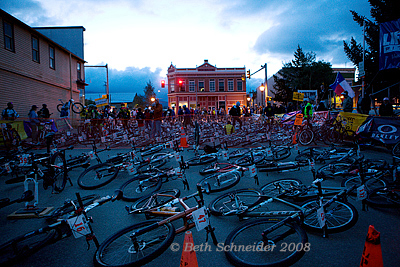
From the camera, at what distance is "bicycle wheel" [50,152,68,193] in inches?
220

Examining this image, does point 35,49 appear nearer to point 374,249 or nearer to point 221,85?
point 374,249

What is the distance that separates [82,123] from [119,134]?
2.43 meters

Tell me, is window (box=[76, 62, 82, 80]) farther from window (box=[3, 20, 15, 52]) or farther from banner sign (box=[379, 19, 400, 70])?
banner sign (box=[379, 19, 400, 70])

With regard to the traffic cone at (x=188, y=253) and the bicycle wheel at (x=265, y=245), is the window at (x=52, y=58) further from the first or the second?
the traffic cone at (x=188, y=253)

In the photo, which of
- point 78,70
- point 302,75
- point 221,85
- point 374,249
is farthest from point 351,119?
point 221,85

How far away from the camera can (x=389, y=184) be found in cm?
424

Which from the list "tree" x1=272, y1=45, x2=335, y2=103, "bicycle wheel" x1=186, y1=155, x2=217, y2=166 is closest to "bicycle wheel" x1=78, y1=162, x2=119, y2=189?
"bicycle wheel" x1=186, y1=155, x2=217, y2=166

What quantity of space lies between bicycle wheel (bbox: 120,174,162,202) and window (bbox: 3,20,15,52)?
16.9 meters

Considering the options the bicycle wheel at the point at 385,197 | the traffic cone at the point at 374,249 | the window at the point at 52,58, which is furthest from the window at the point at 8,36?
the traffic cone at the point at 374,249

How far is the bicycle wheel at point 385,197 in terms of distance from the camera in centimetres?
391

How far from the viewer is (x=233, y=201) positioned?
4.17m

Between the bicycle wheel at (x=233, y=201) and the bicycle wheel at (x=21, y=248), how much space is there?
233 cm

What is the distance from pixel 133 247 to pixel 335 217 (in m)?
2.86

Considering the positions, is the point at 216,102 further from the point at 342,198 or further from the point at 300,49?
the point at 342,198
